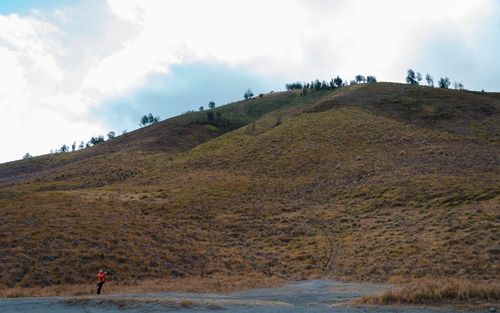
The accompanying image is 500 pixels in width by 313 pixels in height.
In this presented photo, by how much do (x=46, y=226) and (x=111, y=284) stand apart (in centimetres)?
1053

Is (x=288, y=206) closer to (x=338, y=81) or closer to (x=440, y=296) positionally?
(x=440, y=296)

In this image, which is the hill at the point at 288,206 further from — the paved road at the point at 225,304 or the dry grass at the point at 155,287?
the paved road at the point at 225,304

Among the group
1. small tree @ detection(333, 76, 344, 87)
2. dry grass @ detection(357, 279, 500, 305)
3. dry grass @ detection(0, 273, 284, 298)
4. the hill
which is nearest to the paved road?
dry grass @ detection(357, 279, 500, 305)

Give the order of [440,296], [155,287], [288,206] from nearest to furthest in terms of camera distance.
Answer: [440,296] < [155,287] < [288,206]

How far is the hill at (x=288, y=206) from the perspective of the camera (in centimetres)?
2805

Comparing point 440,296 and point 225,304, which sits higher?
point 225,304

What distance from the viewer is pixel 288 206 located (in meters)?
45.7

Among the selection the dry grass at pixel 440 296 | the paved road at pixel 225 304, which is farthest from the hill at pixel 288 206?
the dry grass at pixel 440 296

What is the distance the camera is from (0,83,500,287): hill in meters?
28.0

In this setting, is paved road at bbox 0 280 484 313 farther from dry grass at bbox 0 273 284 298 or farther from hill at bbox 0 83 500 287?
hill at bbox 0 83 500 287

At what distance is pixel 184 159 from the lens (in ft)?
237

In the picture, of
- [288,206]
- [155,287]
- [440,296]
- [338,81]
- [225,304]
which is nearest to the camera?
[440,296]

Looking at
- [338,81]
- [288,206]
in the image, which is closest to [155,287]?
[288,206]

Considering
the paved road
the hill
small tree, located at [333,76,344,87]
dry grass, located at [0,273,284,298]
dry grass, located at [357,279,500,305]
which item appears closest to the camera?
the paved road
